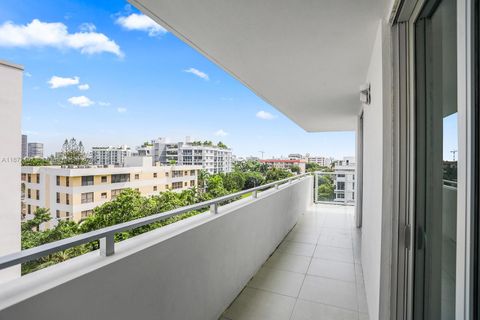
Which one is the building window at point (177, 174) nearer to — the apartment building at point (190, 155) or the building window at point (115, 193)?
the apartment building at point (190, 155)

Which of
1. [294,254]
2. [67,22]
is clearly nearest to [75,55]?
[67,22]

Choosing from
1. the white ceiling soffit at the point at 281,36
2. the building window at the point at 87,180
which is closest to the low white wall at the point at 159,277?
the building window at the point at 87,180

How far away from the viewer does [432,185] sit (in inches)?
40.8

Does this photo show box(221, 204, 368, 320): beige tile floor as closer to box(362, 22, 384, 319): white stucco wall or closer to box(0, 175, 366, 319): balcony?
box(0, 175, 366, 319): balcony

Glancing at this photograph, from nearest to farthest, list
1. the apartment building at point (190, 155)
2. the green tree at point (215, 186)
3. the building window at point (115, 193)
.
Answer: the building window at point (115, 193)
the green tree at point (215, 186)
the apartment building at point (190, 155)

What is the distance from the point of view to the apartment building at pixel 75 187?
4.94 feet

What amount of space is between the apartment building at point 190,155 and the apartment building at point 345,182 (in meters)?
3.36

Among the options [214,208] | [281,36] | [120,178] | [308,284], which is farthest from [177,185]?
[281,36]

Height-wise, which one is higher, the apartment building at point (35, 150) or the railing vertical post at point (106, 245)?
the apartment building at point (35, 150)

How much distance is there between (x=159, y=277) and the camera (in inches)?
48.7

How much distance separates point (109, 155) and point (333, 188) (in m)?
Result: 5.94

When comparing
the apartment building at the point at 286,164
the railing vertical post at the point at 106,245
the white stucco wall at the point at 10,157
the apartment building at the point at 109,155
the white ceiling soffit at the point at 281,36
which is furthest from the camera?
the apartment building at the point at 286,164

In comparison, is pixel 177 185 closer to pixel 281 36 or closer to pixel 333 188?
pixel 281 36

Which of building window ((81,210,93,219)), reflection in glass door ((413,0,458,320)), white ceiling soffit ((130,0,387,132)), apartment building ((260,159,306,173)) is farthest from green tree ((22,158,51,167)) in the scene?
apartment building ((260,159,306,173))
